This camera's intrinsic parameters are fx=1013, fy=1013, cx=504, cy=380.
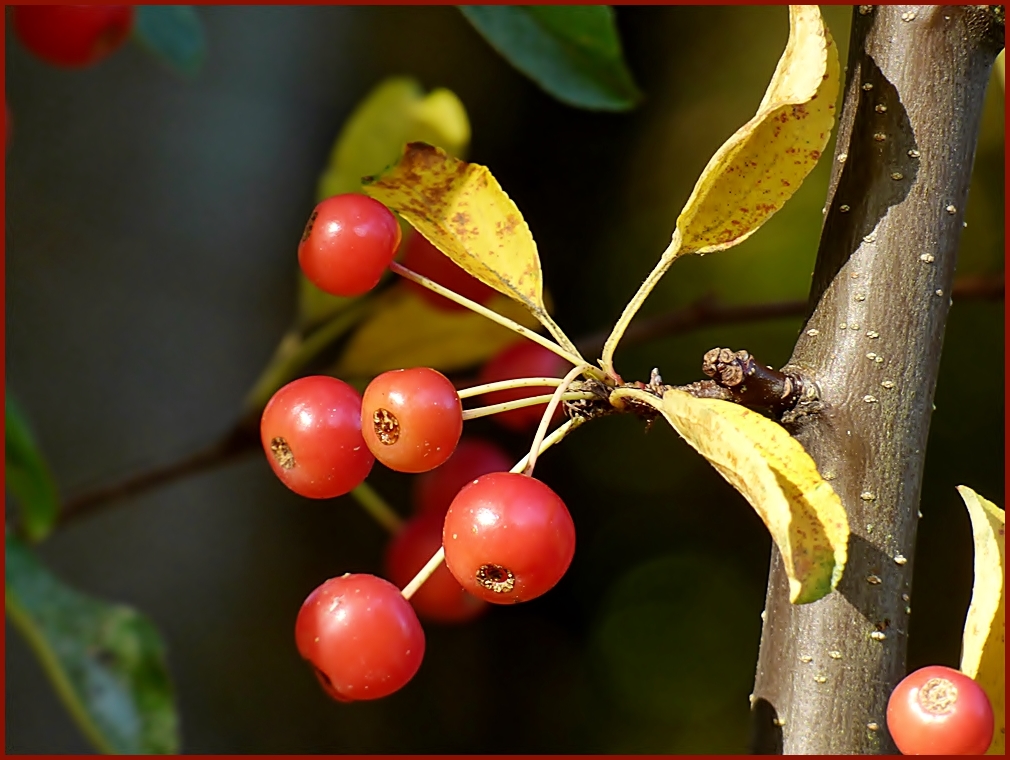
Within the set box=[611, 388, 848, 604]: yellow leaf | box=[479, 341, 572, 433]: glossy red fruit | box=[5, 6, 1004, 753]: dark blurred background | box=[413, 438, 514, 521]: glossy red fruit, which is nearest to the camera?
box=[611, 388, 848, 604]: yellow leaf

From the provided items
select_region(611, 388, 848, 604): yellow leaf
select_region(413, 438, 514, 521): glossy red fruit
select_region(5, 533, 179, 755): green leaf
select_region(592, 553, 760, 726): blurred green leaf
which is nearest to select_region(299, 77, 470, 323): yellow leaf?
select_region(413, 438, 514, 521): glossy red fruit

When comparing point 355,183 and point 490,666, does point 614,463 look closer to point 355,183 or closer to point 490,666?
point 490,666

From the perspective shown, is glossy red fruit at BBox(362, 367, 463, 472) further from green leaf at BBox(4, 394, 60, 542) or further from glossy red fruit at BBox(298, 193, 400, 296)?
green leaf at BBox(4, 394, 60, 542)

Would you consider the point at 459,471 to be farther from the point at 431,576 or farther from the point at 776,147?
the point at 776,147

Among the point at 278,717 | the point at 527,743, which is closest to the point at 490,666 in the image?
the point at 527,743

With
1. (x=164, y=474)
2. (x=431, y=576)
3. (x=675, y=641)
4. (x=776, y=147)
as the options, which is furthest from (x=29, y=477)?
(x=675, y=641)

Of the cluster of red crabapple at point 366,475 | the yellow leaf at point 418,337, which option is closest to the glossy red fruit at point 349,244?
the cluster of red crabapple at point 366,475

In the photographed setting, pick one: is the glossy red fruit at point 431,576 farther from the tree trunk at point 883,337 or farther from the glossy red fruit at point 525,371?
the tree trunk at point 883,337
